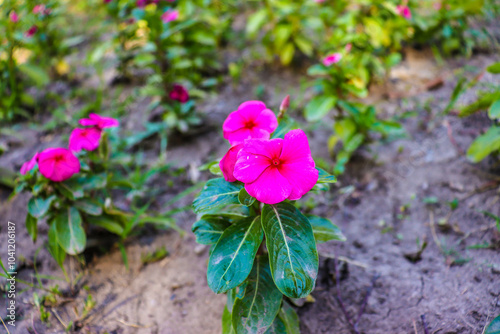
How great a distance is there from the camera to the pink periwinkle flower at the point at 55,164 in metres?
1.73

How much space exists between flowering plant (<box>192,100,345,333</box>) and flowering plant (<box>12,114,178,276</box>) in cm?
82

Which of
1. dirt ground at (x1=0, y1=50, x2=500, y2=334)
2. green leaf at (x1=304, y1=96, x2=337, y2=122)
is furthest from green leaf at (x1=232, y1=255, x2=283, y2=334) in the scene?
green leaf at (x1=304, y1=96, x2=337, y2=122)

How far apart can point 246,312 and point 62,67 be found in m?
4.22

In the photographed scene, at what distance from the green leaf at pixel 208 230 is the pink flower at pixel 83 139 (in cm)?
90

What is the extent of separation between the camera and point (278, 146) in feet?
4.13

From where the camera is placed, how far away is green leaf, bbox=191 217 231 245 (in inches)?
59.8

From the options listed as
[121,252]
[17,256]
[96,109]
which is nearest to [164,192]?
[121,252]

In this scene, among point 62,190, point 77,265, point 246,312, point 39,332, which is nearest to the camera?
point 246,312

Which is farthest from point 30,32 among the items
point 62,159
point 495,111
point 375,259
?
point 495,111

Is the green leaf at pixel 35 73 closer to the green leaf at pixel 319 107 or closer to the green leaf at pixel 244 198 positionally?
the green leaf at pixel 319 107

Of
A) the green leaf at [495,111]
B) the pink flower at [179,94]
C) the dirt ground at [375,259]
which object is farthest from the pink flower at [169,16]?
the green leaf at [495,111]

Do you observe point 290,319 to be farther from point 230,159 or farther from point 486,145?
point 486,145

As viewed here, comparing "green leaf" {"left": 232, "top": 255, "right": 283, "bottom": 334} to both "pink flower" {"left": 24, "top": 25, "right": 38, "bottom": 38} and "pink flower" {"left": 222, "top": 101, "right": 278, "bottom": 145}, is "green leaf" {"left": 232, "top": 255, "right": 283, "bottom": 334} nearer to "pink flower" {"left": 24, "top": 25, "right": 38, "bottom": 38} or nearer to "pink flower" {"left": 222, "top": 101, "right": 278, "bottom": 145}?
"pink flower" {"left": 222, "top": 101, "right": 278, "bottom": 145}

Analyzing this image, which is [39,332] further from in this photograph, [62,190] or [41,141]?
[41,141]
